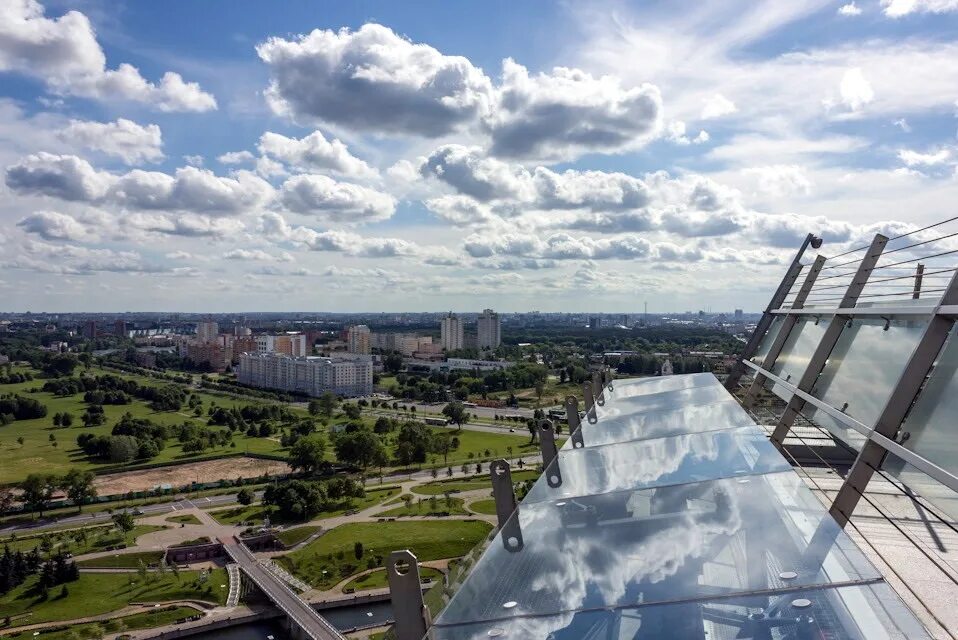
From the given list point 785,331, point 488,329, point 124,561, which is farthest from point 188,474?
point 488,329

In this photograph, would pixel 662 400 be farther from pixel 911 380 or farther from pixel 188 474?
pixel 188 474

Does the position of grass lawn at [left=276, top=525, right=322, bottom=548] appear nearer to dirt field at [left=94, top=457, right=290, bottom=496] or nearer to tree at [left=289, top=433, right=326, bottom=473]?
tree at [left=289, top=433, right=326, bottom=473]

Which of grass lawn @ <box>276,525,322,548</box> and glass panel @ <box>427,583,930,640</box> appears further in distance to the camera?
grass lawn @ <box>276,525,322,548</box>

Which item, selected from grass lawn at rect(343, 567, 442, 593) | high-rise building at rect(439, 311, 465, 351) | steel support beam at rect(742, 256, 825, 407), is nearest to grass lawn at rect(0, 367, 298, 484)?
grass lawn at rect(343, 567, 442, 593)

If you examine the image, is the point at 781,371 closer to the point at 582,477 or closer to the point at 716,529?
the point at 582,477

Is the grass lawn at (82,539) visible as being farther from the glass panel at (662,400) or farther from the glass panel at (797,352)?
the glass panel at (797,352)

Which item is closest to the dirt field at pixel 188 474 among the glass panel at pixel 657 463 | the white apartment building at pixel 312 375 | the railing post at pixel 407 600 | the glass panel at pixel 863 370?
the white apartment building at pixel 312 375

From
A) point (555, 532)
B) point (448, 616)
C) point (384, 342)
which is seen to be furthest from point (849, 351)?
point (384, 342)
